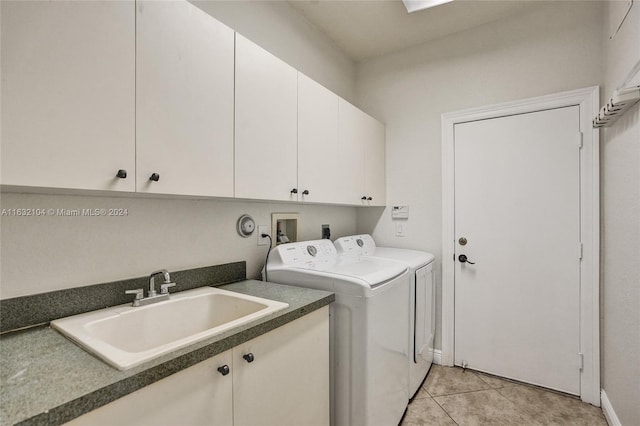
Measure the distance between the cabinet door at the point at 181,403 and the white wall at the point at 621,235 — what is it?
185cm

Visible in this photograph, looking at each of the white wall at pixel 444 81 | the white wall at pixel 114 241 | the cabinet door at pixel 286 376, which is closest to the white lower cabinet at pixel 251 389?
the cabinet door at pixel 286 376

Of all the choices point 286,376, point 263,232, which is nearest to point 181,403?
point 286,376

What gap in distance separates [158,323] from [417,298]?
1.54 meters

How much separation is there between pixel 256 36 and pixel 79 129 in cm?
142

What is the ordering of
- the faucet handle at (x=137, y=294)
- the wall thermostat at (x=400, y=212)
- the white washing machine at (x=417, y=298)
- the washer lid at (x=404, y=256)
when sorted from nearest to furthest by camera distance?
the faucet handle at (x=137, y=294)
the white washing machine at (x=417, y=298)
the washer lid at (x=404, y=256)
the wall thermostat at (x=400, y=212)

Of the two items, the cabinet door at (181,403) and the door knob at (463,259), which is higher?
the door knob at (463,259)

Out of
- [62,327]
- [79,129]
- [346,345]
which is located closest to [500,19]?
[346,345]

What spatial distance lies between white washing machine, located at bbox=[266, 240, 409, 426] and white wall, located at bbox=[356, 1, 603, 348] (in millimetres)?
1078

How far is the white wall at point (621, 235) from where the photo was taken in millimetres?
1468

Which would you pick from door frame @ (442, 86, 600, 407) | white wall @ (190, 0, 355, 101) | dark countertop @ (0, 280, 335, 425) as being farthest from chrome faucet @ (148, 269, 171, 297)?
door frame @ (442, 86, 600, 407)

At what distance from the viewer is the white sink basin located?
2.82 ft

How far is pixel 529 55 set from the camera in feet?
7.55

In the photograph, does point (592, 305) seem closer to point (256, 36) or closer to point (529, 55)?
point (529, 55)

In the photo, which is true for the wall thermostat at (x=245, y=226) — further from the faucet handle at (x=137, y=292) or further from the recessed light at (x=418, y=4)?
the recessed light at (x=418, y=4)
